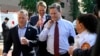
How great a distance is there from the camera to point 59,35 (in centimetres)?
522

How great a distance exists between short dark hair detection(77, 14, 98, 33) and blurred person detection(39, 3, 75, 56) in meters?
1.77

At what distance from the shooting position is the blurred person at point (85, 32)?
→ 10.5 feet

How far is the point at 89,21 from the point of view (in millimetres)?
Answer: 3203

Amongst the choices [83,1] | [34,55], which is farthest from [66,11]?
[34,55]

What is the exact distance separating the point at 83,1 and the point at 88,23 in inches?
1847

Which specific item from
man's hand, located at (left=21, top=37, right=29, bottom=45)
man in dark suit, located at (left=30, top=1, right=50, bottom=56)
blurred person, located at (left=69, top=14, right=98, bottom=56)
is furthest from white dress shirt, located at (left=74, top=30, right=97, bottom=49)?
man in dark suit, located at (left=30, top=1, right=50, bottom=56)

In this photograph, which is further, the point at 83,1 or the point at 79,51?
the point at 83,1

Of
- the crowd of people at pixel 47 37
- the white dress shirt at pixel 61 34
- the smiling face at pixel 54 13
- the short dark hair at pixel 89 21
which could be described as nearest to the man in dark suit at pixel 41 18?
the crowd of people at pixel 47 37

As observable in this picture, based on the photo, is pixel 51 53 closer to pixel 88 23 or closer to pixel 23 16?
pixel 23 16

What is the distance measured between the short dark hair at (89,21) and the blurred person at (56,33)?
1.77 metres

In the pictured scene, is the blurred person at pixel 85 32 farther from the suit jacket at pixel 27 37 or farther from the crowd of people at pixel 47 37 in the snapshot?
the suit jacket at pixel 27 37

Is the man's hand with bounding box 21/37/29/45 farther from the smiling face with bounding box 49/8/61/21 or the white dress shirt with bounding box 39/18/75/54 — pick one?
the smiling face with bounding box 49/8/61/21

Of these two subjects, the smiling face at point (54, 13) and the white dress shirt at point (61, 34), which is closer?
the smiling face at point (54, 13)

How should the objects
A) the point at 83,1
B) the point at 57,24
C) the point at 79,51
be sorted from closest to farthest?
1. the point at 79,51
2. the point at 57,24
3. the point at 83,1
